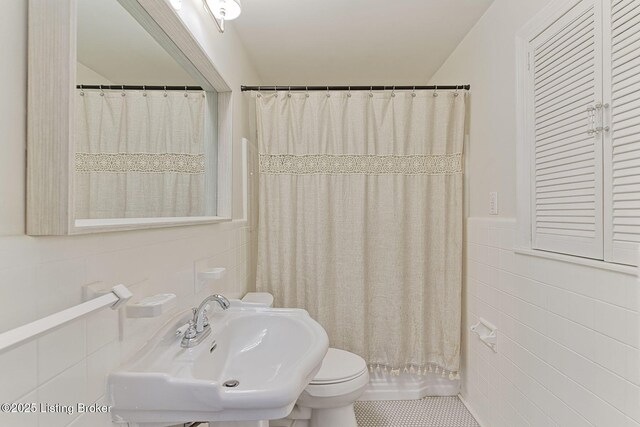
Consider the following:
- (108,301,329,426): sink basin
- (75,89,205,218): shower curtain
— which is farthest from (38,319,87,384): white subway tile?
(75,89,205,218): shower curtain

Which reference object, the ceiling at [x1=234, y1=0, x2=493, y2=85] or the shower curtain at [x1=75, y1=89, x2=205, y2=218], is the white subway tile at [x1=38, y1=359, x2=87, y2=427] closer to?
the shower curtain at [x1=75, y1=89, x2=205, y2=218]

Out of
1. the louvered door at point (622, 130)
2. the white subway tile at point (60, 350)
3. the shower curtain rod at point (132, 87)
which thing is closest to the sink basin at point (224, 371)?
the white subway tile at point (60, 350)

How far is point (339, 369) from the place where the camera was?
170cm

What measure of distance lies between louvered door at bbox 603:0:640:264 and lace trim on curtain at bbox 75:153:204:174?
4.93 ft

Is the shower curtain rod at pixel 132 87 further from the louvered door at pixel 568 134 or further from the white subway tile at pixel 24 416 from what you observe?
the louvered door at pixel 568 134

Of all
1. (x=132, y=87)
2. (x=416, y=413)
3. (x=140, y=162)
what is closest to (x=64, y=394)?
(x=140, y=162)

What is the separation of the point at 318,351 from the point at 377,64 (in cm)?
218

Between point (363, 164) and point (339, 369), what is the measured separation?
3.92ft

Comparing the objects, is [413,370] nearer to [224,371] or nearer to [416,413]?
[416,413]

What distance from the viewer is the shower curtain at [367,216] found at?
6.89 feet

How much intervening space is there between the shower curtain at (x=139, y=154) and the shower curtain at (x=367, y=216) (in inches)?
27.1

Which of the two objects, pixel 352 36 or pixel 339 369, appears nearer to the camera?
pixel 339 369

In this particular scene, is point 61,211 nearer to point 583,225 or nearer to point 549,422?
point 583,225

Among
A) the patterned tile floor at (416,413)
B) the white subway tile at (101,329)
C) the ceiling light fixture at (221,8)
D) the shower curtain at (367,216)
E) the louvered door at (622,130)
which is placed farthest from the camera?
the shower curtain at (367,216)
